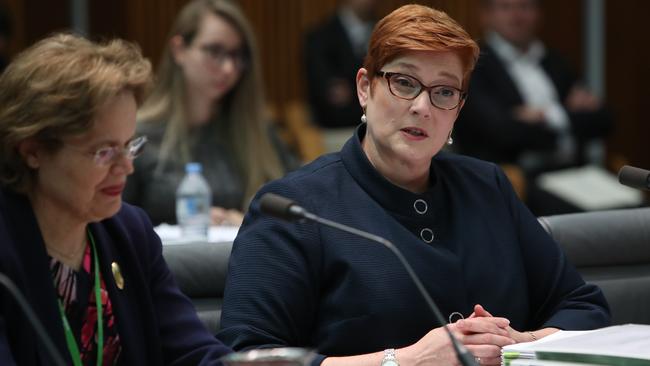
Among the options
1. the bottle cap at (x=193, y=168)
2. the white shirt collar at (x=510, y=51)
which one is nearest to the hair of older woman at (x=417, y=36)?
the bottle cap at (x=193, y=168)

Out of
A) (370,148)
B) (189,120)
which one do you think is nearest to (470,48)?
(370,148)

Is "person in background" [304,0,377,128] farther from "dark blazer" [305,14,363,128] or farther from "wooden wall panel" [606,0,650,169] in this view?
"wooden wall panel" [606,0,650,169]

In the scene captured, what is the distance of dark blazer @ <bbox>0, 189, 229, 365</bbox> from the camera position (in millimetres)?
2082

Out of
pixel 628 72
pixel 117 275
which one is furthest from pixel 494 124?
pixel 117 275

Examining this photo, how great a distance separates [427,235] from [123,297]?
0.73 meters

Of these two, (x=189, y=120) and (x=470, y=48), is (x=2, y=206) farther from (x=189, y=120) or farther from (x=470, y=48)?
(x=189, y=120)

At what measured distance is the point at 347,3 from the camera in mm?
7684

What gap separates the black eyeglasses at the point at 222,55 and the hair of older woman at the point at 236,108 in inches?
1.1

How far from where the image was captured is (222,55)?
466 centimetres

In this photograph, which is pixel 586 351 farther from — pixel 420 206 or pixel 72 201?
pixel 72 201

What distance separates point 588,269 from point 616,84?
592 cm

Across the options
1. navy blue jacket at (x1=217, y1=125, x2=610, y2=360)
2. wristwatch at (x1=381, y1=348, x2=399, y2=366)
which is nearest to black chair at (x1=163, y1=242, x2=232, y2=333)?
navy blue jacket at (x1=217, y1=125, x2=610, y2=360)

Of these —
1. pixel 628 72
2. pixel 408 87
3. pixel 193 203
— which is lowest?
pixel 628 72

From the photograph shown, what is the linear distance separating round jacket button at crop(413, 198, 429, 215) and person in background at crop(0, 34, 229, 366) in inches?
23.3
